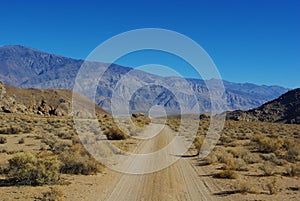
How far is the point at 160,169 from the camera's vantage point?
1619 centimetres

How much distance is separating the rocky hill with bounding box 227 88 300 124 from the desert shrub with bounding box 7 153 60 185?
9628 cm

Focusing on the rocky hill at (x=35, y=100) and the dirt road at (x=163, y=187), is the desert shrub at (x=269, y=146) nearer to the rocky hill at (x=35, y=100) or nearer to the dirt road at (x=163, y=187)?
the dirt road at (x=163, y=187)

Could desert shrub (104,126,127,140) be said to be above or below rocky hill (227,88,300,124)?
below

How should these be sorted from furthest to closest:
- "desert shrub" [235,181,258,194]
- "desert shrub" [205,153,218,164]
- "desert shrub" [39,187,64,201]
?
1. "desert shrub" [205,153,218,164]
2. "desert shrub" [235,181,258,194]
3. "desert shrub" [39,187,64,201]

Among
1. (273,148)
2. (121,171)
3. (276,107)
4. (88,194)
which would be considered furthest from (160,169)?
(276,107)

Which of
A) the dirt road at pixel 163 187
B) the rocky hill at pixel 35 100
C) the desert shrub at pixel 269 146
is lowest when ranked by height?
the dirt road at pixel 163 187

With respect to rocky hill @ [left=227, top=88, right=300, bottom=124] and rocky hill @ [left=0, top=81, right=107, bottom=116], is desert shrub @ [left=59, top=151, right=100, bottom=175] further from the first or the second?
rocky hill @ [left=227, top=88, right=300, bottom=124]

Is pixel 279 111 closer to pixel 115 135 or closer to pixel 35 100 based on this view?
pixel 35 100

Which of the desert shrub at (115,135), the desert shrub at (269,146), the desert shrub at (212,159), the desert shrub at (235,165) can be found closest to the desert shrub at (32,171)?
the desert shrub at (235,165)

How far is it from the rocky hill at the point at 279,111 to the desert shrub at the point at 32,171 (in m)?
96.3

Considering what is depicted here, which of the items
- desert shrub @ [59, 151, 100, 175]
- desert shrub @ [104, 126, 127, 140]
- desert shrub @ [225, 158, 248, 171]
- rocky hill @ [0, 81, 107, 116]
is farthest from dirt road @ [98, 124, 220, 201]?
rocky hill @ [0, 81, 107, 116]

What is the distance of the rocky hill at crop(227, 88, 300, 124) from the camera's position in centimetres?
10533

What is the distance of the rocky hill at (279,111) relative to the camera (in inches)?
4147

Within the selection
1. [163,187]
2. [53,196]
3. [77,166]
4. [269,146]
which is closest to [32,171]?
[77,166]
